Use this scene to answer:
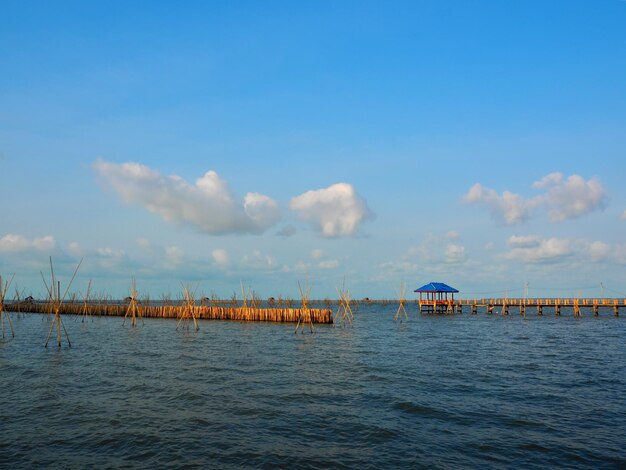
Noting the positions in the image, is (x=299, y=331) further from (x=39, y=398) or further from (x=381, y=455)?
(x=381, y=455)

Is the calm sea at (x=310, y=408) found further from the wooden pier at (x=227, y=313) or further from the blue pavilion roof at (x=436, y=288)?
the blue pavilion roof at (x=436, y=288)

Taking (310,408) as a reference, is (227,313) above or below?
above

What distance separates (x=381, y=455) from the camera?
1084 centimetres

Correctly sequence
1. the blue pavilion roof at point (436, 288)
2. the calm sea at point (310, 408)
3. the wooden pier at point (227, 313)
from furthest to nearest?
the blue pavilion roof at point (436, 288) → the wooden pier at point (227, 313) → the calm sea at point (310, 408)

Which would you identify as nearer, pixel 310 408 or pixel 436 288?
pixel 310 408

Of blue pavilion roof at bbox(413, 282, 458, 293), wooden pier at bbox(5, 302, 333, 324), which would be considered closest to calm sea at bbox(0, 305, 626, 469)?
wooden pier at bbox(5, 302, 333, 324)

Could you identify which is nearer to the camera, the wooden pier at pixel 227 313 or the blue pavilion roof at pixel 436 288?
the wooden pier at pixel 227 313

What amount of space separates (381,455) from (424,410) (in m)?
4.13

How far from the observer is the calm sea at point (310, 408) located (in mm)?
10836

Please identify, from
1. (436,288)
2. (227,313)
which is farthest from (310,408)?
(436,288)

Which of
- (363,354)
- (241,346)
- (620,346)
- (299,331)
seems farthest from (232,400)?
(620,346)

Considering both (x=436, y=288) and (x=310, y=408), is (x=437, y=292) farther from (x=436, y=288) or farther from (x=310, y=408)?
(x=310, y=408)

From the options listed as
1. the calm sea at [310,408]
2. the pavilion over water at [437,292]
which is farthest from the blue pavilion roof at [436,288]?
the calm sea at [310,408]

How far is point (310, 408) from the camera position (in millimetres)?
14773
